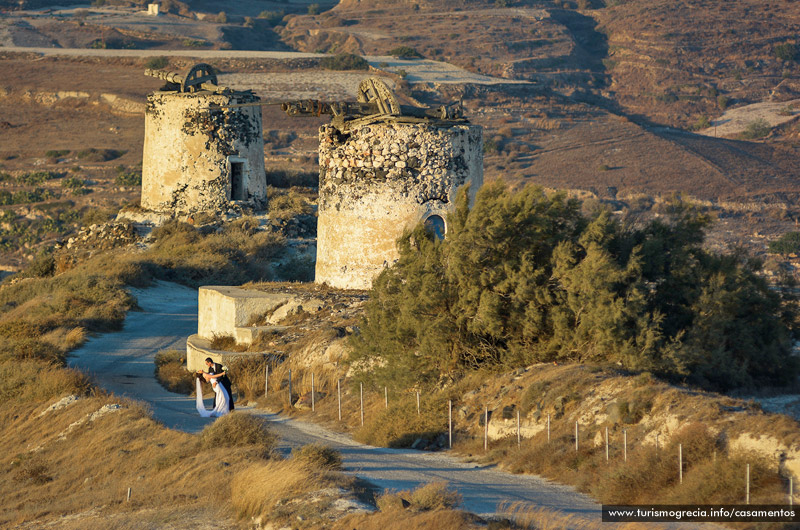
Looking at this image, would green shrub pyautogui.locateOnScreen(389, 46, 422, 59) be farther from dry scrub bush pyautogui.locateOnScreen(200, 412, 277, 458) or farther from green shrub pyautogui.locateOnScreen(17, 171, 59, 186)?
dry scrub bush pyautogui.locateOnScreen(200, 412, 277, 458)

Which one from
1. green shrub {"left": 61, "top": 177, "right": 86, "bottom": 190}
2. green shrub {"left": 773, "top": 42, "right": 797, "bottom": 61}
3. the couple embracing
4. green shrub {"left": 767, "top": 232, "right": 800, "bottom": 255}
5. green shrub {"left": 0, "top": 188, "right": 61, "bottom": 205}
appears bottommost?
green shrub {"left": 0, "top": 188, "right": 61, "bottom": 205}

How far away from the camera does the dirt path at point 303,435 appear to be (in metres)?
8.78

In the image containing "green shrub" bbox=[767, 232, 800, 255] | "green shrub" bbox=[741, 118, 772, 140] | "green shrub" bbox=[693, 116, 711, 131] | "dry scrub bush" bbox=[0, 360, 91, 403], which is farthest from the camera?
"green shrub" bbox=[693, 116, 711, 131]

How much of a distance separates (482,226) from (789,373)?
12.2 ft

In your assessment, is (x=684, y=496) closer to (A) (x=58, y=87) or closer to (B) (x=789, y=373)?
(B) (x=789, y=373)

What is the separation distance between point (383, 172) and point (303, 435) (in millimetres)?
4761

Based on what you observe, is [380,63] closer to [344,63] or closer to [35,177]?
[344,63]

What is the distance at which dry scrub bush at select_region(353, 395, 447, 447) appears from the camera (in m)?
11.4

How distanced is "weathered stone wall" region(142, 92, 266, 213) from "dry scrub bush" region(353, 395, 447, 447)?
16.8m

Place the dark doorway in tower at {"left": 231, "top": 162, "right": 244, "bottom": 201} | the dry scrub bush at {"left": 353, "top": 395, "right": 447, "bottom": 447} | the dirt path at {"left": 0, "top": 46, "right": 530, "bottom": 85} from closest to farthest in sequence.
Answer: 1. the dry scrub bush at {"left": 353, "top": 395, "right": 447, "bottom": 447}
2. the dark doorway in tower at {"left": 231, "top": 162, "right": 244, "bottom": 201}
3. the dirt path at {"left": 0, "top": 46, "right": 530, "bottom": 85}

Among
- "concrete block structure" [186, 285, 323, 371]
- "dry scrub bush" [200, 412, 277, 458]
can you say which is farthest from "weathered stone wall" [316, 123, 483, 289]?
"dry scrub bush" [200, 412, 277, 458]

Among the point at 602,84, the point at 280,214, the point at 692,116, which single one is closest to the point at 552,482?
the point at 280,214

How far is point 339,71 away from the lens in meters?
72.8

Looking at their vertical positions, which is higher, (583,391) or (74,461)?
(583,391)
